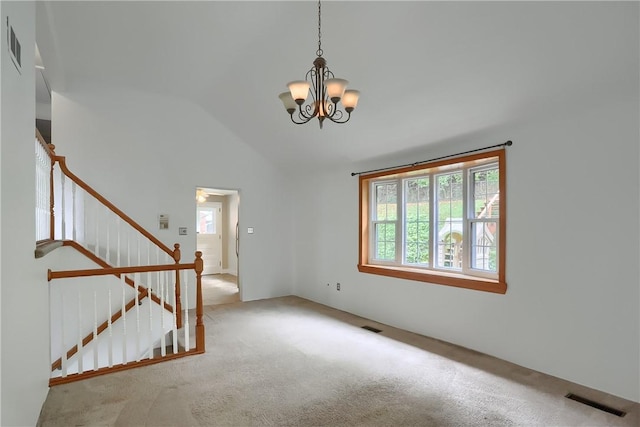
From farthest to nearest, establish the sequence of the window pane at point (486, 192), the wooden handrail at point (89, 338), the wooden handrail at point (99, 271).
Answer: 1. the window pane at point (486, 192)
2. the wooden handrail at point (89, 338)
3. the wooden handrail at point (99, 271)

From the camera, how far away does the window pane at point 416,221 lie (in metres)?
4.43

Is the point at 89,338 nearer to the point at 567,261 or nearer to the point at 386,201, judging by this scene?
the point at 386,201

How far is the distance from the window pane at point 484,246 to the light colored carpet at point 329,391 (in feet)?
3.05

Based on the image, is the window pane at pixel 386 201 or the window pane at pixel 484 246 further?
the window pane at pixel 386 201

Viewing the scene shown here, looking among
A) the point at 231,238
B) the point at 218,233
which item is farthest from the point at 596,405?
the point at 218,233

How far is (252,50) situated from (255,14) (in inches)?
19.5

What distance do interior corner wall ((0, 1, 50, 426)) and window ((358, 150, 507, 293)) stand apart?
365 cm

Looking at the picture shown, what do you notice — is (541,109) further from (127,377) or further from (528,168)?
(127,377)

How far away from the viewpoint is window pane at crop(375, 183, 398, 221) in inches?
192

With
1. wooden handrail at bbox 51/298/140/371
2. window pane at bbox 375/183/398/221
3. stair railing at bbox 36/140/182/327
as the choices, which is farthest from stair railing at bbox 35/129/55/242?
window pane at bbox 375/183/398/221

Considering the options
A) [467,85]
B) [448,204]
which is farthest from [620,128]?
[448,204]

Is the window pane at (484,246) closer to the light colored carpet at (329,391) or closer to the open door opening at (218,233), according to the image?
the light colored carpet at (329,391)

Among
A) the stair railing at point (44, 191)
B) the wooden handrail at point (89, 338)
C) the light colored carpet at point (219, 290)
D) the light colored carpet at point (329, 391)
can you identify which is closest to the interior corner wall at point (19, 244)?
the light colored carpet at point (329, 391)

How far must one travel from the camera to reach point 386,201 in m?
4.97
